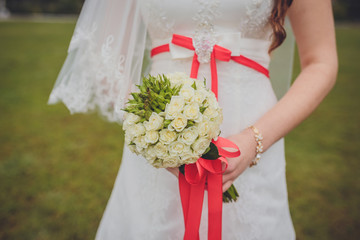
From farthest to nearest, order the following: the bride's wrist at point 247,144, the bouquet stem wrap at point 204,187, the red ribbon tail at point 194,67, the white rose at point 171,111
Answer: the red ribbon tail at point 194,67 < the bride's wrist at point 247,144 < the bouquet stem wrap at point 204,187 < the white rose at point 171,111

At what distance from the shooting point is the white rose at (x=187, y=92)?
953 millimetres

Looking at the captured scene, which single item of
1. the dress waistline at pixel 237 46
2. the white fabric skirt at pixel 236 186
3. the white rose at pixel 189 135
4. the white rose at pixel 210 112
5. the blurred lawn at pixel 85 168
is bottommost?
the blurred lawn at pixel 85 168

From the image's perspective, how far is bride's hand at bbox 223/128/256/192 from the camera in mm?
1152

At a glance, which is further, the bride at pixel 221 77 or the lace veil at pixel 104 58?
the lace veil at pixel 104 58

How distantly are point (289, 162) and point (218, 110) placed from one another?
13.0 ft

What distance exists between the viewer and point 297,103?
1.29 meters

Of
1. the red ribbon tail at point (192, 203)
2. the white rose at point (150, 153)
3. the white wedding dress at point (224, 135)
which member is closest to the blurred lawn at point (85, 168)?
the white wedding dress at point (224, 135)

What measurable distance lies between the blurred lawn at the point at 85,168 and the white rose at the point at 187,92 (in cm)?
273

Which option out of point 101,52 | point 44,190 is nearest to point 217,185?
point 101,52

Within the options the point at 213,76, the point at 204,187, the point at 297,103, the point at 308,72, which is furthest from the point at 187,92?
the point at 308,72

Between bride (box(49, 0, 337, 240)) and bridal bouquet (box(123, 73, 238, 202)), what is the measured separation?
0.81 feet

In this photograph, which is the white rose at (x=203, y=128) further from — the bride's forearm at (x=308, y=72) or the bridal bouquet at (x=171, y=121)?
the bride's forearm at (x=308, y=72)

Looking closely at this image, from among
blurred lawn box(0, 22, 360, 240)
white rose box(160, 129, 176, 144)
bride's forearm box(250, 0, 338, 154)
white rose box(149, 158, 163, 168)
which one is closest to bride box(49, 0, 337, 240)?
bride's forearm box(250, 0, 338, 154)

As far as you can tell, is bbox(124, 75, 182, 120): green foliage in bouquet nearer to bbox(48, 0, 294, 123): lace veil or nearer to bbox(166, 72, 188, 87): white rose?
bbox(166, 72, 188, 87): white rose
